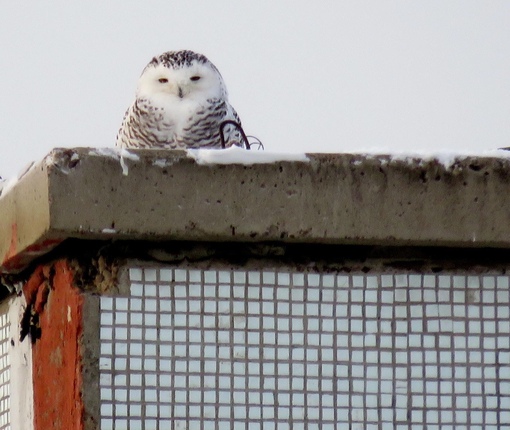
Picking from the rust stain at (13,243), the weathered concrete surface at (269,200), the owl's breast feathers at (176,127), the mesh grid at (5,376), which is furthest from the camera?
the owl's breast feathers at (176,127)

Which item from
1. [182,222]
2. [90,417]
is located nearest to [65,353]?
[90,417]

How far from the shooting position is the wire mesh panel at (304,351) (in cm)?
326

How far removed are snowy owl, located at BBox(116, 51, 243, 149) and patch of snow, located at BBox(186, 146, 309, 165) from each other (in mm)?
2071

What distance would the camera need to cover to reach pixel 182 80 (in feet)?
19.6

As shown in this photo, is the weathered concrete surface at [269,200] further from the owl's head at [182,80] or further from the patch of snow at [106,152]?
the owl's head at [182,80]

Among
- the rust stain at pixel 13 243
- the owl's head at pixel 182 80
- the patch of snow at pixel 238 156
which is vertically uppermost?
the owl's head at pixel 182 80

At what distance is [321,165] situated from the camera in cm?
329

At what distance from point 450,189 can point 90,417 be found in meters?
1.11

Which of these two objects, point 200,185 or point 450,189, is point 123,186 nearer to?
point 200,185

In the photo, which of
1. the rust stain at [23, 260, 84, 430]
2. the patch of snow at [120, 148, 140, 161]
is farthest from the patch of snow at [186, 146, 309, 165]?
the rust stain at [23, 260, 84, 430]

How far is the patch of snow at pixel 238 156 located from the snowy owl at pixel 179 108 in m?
2.07

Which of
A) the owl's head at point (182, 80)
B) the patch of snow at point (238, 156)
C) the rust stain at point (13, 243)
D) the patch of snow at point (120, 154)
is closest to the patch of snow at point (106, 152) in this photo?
the patch of snow at point (120, 154)

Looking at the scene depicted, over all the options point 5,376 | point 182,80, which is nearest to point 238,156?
point 5,376

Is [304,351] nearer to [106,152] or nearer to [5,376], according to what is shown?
[106,152]
